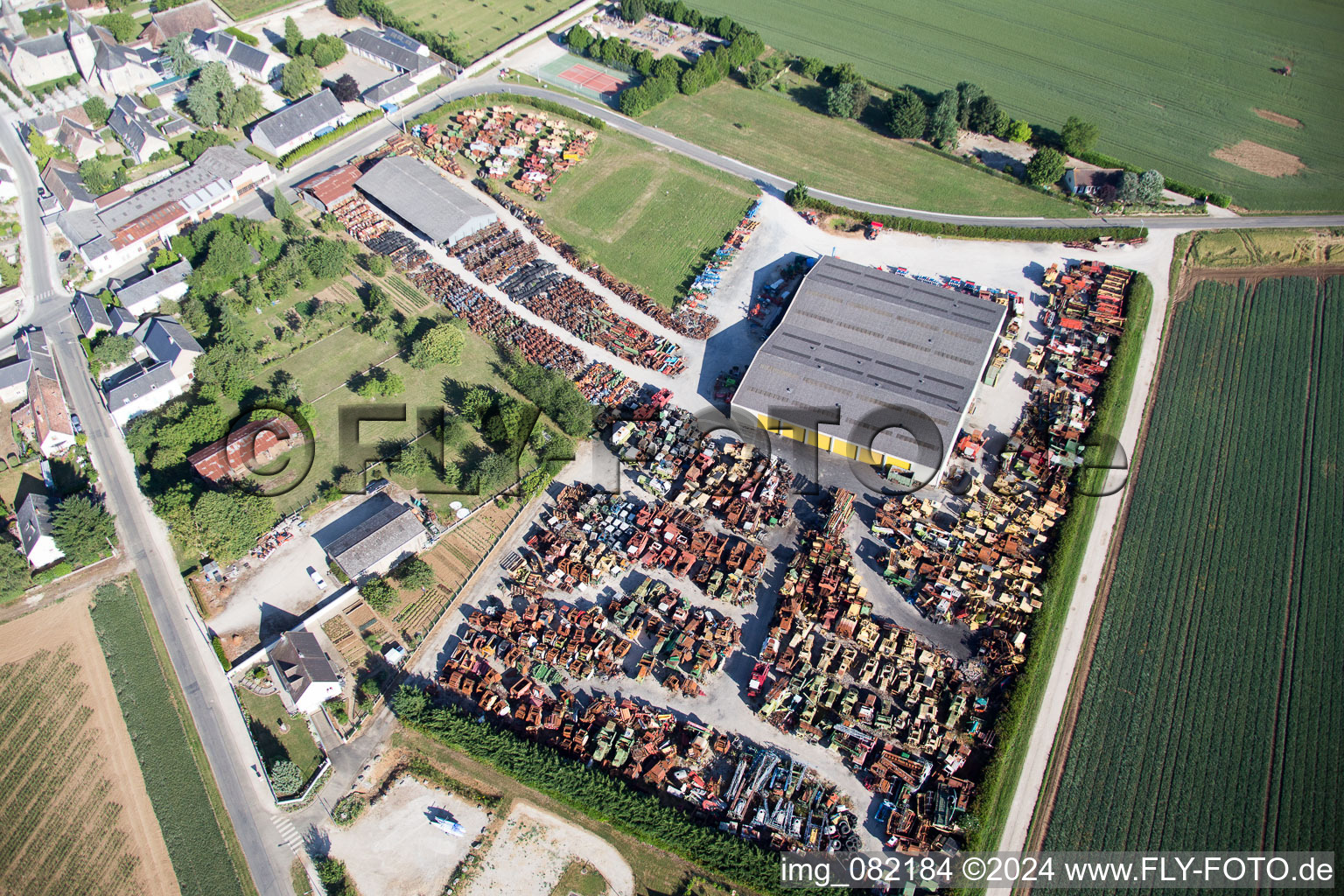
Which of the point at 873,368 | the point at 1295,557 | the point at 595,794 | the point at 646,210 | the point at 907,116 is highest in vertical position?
the point at 907,116

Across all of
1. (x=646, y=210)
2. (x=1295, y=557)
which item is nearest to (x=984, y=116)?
(x=646, y=210)

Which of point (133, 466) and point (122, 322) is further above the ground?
point (122, 322)

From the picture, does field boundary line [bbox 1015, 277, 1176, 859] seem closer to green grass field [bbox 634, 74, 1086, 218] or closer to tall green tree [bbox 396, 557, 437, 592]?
green grass field [bbox 634, 74, 1086, 218]

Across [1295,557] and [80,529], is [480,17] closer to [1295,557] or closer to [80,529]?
[80,529]

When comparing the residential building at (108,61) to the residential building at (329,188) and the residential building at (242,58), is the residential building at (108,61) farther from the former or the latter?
the residential building at (329,188)

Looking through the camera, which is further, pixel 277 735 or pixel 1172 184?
pixel 1172 184

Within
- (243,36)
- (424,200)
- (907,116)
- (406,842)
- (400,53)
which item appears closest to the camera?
(406,842)

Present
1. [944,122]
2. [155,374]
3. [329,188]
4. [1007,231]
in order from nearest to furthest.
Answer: [155,374]
[1007,231]
[329,188]
[944,122]

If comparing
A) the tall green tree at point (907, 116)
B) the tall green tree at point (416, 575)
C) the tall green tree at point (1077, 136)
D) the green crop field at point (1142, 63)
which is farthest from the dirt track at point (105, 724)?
the tall green tree at point (1077, 136)
